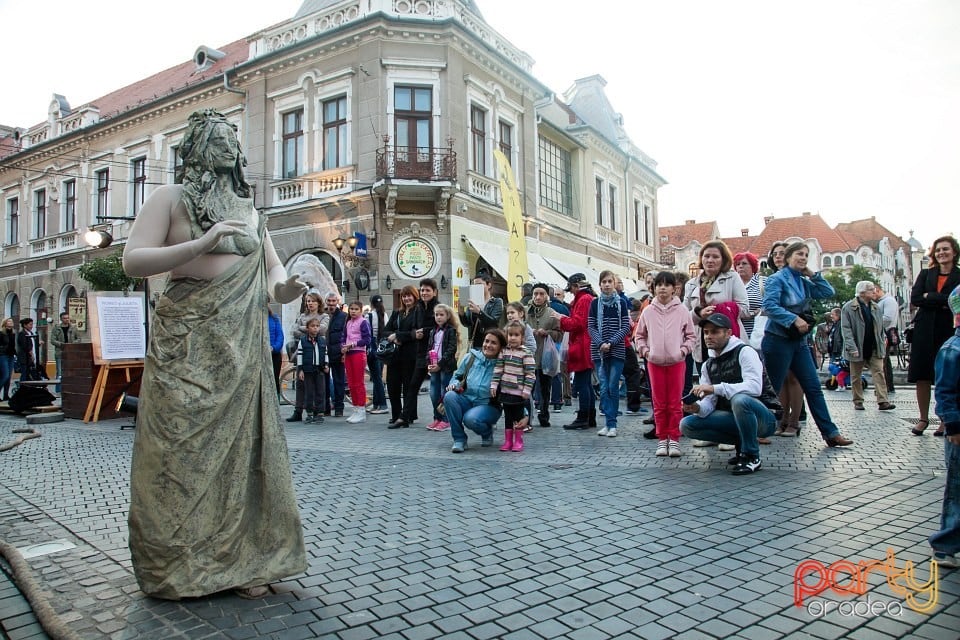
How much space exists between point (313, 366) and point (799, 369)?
6725mm

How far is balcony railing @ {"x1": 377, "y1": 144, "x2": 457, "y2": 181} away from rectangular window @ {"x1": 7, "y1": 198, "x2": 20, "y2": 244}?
82.7 feet

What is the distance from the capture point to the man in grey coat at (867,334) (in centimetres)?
923

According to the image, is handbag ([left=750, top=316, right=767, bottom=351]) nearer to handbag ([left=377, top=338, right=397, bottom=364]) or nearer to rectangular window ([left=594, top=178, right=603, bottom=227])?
handbag ([left=377, top=338, right=397, bottom=364])

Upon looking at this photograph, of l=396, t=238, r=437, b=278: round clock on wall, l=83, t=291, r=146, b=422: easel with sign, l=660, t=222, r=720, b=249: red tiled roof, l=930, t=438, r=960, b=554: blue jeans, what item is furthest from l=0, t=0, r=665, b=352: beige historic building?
l=660, t=222, r=720, b=249: red tiled roof

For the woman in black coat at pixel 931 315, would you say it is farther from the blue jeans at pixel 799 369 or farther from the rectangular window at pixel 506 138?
A: the rectangular window at pixel 506 138

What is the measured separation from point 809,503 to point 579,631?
2.51 metres

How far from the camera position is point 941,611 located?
8.43 ft

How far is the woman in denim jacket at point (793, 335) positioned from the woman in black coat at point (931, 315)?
4.42 ft

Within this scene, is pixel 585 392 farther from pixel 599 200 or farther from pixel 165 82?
pixel 165 82

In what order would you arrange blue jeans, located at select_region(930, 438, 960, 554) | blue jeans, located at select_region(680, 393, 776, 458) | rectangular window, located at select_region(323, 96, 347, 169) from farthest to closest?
rectangular window, located at select_region(323, 96, 347, 169) → blue jeans, located at select_region(680, 393, 776, 458) → blue jeans, located at select_region(930, 438, 960, 554)

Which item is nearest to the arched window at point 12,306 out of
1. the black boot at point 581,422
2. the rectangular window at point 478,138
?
the rectangular window at point 478,138

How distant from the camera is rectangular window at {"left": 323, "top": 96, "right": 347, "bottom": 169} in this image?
64.0ft

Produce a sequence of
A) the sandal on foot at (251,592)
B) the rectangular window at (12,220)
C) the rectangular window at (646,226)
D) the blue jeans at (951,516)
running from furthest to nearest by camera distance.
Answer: the rectangular window at (646,226), the rectangular window at (12,220), the blue jeans at (951,516), the sandal on foot at (251,592)

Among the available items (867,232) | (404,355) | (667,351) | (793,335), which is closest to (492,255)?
(404,355)
